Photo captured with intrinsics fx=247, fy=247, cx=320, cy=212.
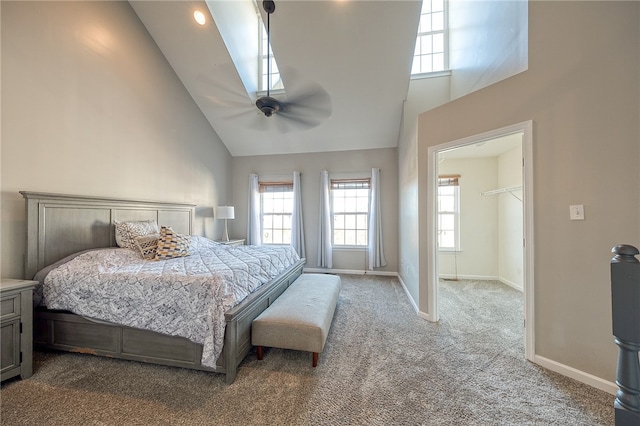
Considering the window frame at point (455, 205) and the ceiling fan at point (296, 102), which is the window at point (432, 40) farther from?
the window frame at point (455, 205)

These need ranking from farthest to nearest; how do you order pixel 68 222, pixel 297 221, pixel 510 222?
pixel 297 221, pixel 510 222, pixel 68 222

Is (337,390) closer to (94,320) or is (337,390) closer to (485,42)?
(94,320)

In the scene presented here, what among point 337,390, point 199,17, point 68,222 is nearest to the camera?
point 337,390

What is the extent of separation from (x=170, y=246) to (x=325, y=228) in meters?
3.07

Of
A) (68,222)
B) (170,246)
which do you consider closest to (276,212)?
(170,246)

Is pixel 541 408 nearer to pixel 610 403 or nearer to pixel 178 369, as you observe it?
pixel 610 403

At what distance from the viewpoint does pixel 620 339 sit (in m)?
0.84

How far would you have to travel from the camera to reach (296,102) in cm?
313

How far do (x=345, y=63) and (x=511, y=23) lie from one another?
77.3 inches

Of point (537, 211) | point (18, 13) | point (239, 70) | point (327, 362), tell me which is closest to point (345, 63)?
point (239, 70)

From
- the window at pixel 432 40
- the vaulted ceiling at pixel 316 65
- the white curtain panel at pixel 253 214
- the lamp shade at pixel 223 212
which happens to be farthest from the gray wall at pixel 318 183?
the window at pixel 432 40

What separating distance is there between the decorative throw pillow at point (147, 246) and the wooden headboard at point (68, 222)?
53 centimetres

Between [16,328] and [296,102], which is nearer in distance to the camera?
[16,328]

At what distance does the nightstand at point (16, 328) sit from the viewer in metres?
1.79
